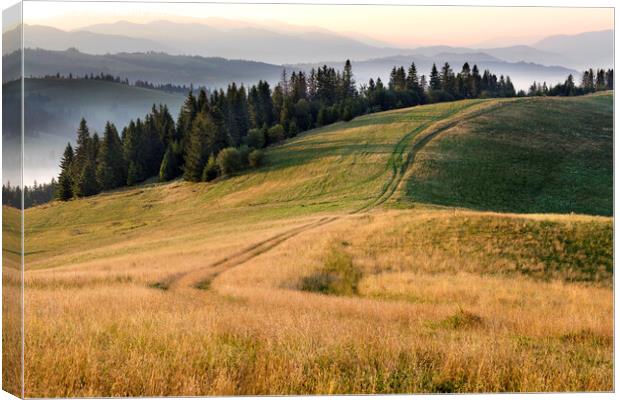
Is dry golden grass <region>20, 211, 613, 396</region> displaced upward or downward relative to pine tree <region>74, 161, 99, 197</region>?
downward

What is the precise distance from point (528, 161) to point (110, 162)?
7.92m

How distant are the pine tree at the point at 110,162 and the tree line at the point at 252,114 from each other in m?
0.02

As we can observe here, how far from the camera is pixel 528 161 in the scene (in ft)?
40.0

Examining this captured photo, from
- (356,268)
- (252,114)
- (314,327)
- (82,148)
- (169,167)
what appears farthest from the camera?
(169,167)

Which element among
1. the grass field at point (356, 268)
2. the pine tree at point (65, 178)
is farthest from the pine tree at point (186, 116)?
the pine tree at point (65, 178)

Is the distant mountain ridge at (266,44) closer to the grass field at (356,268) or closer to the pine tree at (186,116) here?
the grass field at (356,268)

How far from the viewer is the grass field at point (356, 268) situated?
805 cm

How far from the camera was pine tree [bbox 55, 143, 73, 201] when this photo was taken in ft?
32.4

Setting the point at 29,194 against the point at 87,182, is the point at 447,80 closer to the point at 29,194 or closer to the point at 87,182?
the point at 87,182

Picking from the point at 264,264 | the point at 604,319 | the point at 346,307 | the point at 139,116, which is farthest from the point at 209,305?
the point at 604,319

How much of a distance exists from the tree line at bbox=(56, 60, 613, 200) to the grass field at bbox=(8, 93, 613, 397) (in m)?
0.33

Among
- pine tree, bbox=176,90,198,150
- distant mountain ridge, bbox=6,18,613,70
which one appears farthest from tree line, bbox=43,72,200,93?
distant mountain ridge, bbox=6,18,613,70

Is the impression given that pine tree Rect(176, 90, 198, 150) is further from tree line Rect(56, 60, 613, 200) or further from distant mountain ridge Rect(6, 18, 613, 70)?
distant mountain ridge Rect(6, 18, 613, 70)

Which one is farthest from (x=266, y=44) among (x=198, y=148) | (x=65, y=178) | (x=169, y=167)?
(x=65, y=178)
